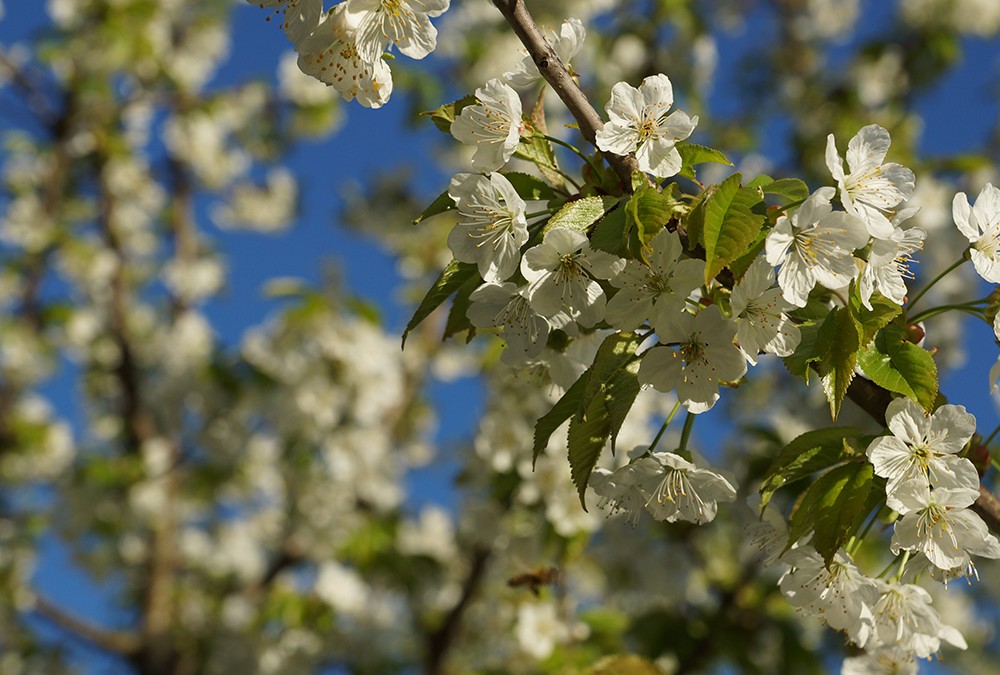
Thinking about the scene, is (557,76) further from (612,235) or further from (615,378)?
(615,378)

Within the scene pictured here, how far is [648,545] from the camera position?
3.46m

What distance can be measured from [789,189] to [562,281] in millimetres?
328

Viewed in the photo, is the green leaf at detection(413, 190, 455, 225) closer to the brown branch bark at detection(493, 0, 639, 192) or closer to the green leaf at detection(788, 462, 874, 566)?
the brown branch bark at detection(493, 0, 639, 192)

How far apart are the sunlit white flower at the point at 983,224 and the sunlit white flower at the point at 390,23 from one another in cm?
81

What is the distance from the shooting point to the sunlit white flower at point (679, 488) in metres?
1.41

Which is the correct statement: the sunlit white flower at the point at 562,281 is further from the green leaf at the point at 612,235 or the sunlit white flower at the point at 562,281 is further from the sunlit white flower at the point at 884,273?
the sunlit white flower at the point at 884,273

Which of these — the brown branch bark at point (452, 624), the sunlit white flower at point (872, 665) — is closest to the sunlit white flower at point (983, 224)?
the sunlit white flower at point (872, 665)

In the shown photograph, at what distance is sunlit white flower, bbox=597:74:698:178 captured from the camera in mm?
1245

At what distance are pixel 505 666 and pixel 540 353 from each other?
2.80m

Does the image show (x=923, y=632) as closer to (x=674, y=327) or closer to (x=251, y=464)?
(x=674, y=327)

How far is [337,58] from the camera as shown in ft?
4.34

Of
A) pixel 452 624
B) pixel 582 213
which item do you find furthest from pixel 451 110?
pixel 452 624

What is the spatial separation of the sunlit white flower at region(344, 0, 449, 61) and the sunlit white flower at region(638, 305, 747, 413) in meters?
0.55

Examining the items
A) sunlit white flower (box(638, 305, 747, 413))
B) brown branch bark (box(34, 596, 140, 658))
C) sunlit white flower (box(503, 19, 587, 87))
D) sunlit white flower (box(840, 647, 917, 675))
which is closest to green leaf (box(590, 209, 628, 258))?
sunlit white flower (box(638, 305, 747, 413))
